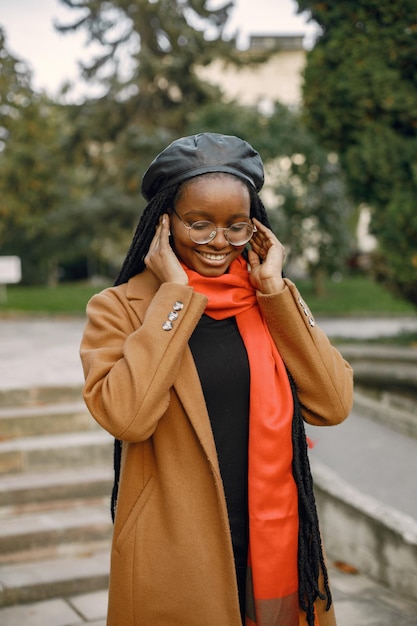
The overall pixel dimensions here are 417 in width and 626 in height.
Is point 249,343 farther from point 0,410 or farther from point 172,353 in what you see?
point 0,410

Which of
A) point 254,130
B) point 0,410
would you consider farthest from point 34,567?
point 254,130

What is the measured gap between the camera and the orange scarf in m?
1.97

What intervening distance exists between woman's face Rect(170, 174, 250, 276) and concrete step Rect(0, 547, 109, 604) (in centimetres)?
251

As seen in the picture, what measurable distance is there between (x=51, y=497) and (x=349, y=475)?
6.56ft

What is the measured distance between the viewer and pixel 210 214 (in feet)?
6.48

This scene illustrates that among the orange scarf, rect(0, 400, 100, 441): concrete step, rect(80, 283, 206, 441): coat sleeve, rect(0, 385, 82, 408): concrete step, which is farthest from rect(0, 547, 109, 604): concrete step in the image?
rect(80, 283, 206, 441): coat sleeve

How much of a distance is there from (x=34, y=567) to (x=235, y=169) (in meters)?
3.01

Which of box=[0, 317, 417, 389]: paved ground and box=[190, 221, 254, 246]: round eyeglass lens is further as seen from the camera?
box=[0, 317, 417, 389]: paved ground

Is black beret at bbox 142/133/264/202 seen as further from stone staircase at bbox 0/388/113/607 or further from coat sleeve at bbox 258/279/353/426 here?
stone staircase at bbox 0/388/113/607

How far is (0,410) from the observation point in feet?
18.4

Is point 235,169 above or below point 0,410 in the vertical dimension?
above

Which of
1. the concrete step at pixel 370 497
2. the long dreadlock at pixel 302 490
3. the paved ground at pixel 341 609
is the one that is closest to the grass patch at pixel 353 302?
the concrete step at pixel 370 497

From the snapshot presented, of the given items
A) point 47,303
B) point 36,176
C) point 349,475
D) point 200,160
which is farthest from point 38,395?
point 36,176

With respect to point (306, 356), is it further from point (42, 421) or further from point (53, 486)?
point (42, 421)
